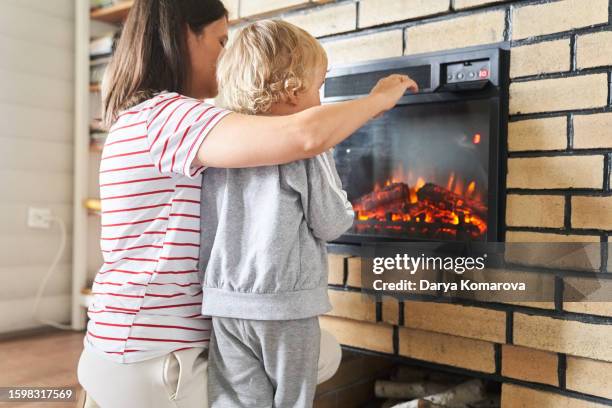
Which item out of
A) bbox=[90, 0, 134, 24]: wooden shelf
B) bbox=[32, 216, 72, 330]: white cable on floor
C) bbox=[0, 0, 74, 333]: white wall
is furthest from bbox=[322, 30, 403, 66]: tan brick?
bbox=[32, 216, 72, 330]: white cable on floor

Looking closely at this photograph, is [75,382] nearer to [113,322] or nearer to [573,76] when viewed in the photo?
[113,322]

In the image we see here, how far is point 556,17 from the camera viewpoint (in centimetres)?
144

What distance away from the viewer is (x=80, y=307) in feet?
9.29

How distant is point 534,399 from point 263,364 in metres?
0.75

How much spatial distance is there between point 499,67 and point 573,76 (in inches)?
6.9

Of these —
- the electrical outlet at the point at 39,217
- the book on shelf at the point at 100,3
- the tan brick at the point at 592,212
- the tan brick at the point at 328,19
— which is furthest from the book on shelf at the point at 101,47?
the tan brick at the point at 592,212

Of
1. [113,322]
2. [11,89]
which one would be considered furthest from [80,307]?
[113,322]

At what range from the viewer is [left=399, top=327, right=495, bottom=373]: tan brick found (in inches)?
61.7

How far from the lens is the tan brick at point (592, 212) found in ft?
4.53

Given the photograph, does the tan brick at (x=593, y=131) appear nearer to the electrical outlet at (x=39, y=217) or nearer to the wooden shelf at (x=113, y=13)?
the wooden shelf at (x=113, y=13)

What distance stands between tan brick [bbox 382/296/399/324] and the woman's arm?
28.6 inches

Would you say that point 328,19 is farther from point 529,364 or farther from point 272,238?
point 529,364

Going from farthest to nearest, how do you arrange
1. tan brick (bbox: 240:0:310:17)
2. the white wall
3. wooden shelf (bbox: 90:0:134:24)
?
wooden shelf (bbox: 90:0:134:24) → the white wall → tan brick (bbox: 240:0:310:17)

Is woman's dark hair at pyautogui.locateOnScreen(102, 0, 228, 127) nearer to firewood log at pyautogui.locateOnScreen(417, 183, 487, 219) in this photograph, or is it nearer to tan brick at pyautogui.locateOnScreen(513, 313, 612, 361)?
firewood log at pyautogui.locateOnScreen(417, 183, 487, 219)
